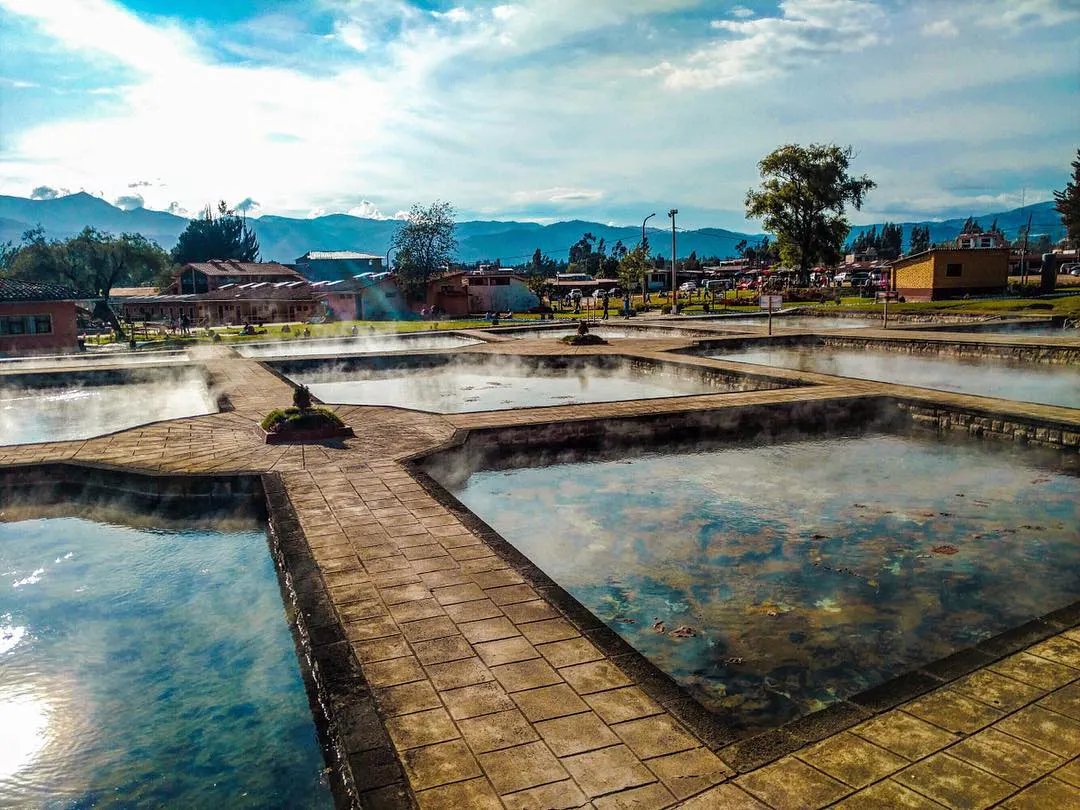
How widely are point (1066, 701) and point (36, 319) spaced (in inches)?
1454

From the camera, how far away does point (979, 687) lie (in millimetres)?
4363

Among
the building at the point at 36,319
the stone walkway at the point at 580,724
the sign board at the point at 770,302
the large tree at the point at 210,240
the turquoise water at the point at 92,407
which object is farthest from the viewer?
the large tree at the point at 210,240

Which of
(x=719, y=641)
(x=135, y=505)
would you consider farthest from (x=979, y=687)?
(x=135, y=505)

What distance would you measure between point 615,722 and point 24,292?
116ft

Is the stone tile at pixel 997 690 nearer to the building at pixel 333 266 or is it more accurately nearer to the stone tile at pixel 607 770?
the stone tile at pixel 607 770

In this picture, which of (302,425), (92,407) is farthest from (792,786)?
(92,407)

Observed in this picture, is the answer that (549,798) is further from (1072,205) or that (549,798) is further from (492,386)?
(1072,205)

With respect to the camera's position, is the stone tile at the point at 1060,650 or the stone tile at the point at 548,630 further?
the stone tile at the point at 548,630

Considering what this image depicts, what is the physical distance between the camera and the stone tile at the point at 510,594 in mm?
5579

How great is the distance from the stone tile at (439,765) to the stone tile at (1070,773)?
2.79 m

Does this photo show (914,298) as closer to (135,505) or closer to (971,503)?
(971,503)

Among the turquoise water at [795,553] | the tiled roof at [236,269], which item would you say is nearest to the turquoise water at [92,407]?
the turquoise water at [795,553]

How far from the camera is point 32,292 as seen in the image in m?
30.8

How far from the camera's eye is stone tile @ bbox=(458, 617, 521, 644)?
197 inches
